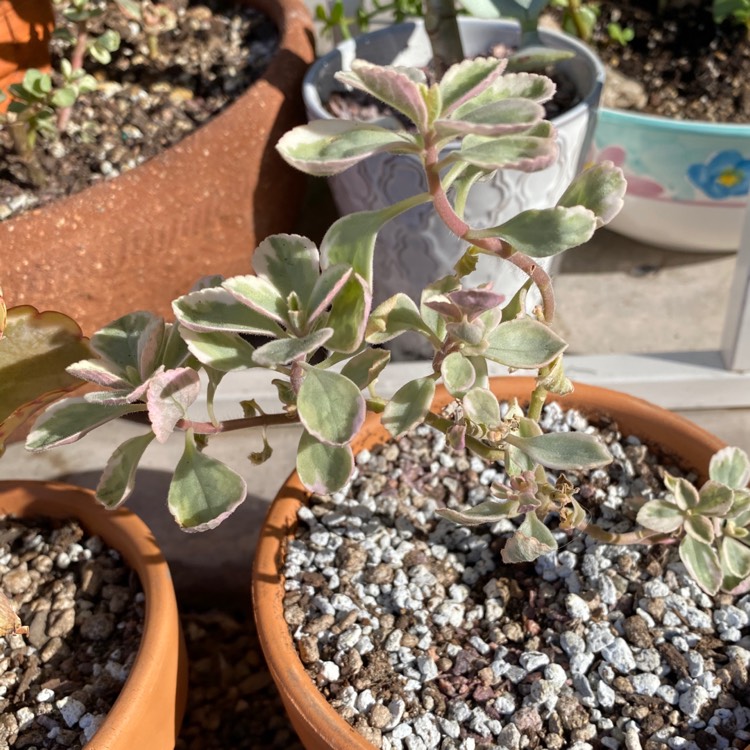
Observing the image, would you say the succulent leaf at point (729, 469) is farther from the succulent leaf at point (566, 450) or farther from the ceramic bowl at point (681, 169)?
the ceramic bowl at point (681, 169)

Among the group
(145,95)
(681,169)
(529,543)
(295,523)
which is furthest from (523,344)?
(145,95)

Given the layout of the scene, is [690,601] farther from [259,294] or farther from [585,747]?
[259,294]

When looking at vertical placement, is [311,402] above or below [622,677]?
above

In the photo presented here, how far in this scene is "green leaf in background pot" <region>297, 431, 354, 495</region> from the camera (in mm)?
634

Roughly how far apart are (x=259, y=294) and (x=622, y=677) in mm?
468

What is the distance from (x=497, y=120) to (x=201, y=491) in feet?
1.09

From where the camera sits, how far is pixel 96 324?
3.72ft

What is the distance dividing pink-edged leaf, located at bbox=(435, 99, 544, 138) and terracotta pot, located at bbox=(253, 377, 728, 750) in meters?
0.44

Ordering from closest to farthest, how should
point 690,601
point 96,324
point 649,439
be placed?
point 690,601 < point 649,439 < point 96,324

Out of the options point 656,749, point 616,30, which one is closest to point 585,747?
point 656,749

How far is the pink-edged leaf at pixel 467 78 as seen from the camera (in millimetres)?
569

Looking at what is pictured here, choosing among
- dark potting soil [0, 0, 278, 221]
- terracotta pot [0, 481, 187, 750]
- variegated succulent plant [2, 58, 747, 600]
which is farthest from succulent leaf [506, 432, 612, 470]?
dark potting soil [0, 0, 278, 221]

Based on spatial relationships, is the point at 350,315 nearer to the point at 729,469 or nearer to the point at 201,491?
the point at 201,491

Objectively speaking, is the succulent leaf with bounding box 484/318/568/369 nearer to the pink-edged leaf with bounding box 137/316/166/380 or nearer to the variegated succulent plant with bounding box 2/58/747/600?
the variegated succulent plant with bounding box 2/58/747/600
